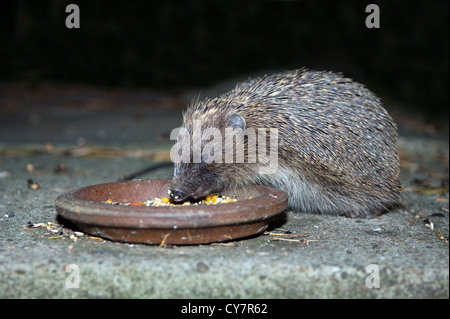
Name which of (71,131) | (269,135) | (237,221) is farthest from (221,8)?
(237,221)

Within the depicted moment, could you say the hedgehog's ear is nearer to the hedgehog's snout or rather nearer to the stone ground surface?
the hedgehog's snout

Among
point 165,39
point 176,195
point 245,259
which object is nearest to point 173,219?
point 245,259

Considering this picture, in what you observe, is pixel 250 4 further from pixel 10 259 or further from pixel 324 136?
pixel 10 259

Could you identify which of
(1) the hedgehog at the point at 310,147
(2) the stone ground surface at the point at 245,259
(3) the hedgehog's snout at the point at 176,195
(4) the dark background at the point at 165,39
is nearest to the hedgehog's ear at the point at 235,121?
(1) the hedgehog at the point at 310,147

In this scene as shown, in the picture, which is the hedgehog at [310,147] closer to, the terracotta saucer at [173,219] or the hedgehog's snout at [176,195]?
the hedgehog's snout at [176,195]

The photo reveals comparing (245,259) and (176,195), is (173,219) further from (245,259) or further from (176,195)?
(176,195)

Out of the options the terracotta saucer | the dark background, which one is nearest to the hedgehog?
the terracotta saucer
